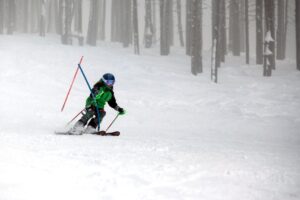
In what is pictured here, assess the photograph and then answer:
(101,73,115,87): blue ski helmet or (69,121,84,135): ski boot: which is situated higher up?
(101,73,115,87): blue ski helmet

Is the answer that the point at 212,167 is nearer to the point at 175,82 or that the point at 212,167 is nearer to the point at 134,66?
the point at 175,82

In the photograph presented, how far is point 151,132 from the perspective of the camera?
935 centimetres

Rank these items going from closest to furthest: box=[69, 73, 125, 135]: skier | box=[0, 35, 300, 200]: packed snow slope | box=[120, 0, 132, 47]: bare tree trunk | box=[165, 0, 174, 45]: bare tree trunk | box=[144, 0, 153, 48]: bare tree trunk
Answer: box=[0, 35, 300, 200]: packed snow slope, box=[69, 73, 125, 135]: skier, box=[165, 0, 174, 45]: bare tree trunk, box=[144, 0, 153, 48]: bare tree trunk, box=[120, 0, 132, 47]: bare tree trunk

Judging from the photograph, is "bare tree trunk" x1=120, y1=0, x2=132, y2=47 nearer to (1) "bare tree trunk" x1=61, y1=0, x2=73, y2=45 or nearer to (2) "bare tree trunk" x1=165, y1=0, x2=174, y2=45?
(2) "bare tree trunk" x1=165, y1=0, x2=174, y2=45

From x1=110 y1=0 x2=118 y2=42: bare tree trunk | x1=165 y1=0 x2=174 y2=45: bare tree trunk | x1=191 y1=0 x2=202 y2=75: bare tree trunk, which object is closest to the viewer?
x1=191 y1=0 x2=202 y2=75: bare tree trunk

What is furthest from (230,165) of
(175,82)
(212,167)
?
(175,82)

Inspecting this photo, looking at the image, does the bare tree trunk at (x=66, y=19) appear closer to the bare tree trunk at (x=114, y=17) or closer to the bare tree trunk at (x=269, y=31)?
the bare tree trunk at (x=114, y=17)

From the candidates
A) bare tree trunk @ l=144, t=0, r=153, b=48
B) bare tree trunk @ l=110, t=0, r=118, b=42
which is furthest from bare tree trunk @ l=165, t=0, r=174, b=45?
bare tree trunk @ l=110, t=0, r=118, b=42

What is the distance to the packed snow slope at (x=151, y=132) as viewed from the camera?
400 centimetres

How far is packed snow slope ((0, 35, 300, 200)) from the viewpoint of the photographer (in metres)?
4.00

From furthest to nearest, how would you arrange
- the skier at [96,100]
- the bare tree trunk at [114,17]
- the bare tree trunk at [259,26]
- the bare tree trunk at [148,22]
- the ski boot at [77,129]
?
the bare tree trunk at [114,17], the bare tree trunk at [148,22], the bare tree trunk at [259,26], the skier at [96,100], the ski boot at [77,129]

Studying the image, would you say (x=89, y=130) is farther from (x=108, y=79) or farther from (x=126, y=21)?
(x=126, y=21)

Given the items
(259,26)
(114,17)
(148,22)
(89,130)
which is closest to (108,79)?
(89,130)

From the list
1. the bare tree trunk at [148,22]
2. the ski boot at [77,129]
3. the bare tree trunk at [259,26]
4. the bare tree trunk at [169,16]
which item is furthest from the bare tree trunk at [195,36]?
the ski boot at [77,129]
